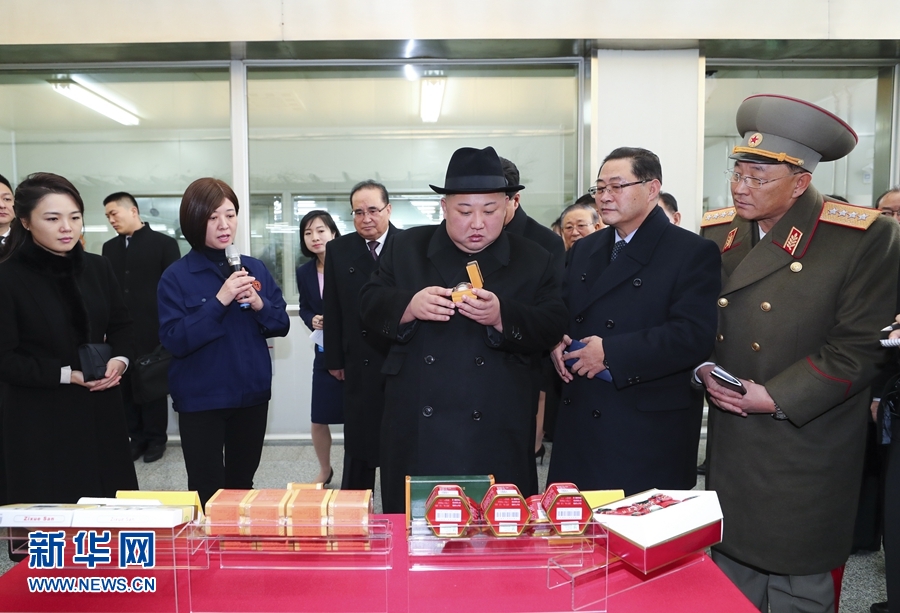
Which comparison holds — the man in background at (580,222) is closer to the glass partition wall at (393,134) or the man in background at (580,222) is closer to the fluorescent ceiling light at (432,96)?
the glass partition wall at (393,134)

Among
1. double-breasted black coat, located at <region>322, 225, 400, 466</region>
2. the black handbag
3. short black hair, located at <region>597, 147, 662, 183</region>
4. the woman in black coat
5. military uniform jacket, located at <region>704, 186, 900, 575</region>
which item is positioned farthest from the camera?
double-breasted black coat, located at <region>322, 225, 400, 466</region>

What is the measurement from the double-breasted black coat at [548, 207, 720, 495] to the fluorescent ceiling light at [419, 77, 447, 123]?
3340 mm

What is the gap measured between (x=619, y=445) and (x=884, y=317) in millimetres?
798

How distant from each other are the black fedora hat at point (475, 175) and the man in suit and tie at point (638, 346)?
0.38m

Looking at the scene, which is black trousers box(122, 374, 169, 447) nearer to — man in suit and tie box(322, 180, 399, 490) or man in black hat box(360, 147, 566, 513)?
man in suit and tie box(322, 180, 399, 490)

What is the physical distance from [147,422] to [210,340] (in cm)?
260

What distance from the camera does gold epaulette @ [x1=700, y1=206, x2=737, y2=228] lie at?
7.22ft

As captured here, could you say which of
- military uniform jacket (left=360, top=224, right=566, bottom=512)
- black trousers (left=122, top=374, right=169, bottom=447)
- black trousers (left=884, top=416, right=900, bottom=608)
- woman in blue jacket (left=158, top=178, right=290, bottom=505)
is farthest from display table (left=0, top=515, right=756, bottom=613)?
black trousers (left=122, top=374, right=169, bottom=447)

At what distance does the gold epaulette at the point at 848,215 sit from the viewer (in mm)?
1811

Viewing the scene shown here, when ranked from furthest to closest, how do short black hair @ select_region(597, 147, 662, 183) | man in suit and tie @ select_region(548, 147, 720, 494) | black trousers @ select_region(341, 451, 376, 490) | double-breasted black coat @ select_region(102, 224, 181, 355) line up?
double-breasted black coat @ select_region(102, 224, 181, 355), black trousers @ select_region(341, 451, 376, 490), short black hair @ select_region(597, 147, 662, 183), man in suit and tie @ select_region(548, 147, 720, 494)

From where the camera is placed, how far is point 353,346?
123 inches

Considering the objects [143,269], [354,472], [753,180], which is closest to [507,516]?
[753,180]

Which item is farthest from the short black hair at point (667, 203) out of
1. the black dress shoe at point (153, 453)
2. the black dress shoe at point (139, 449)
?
the black dress shoe at point (139, 449)

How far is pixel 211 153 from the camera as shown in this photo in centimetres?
503
